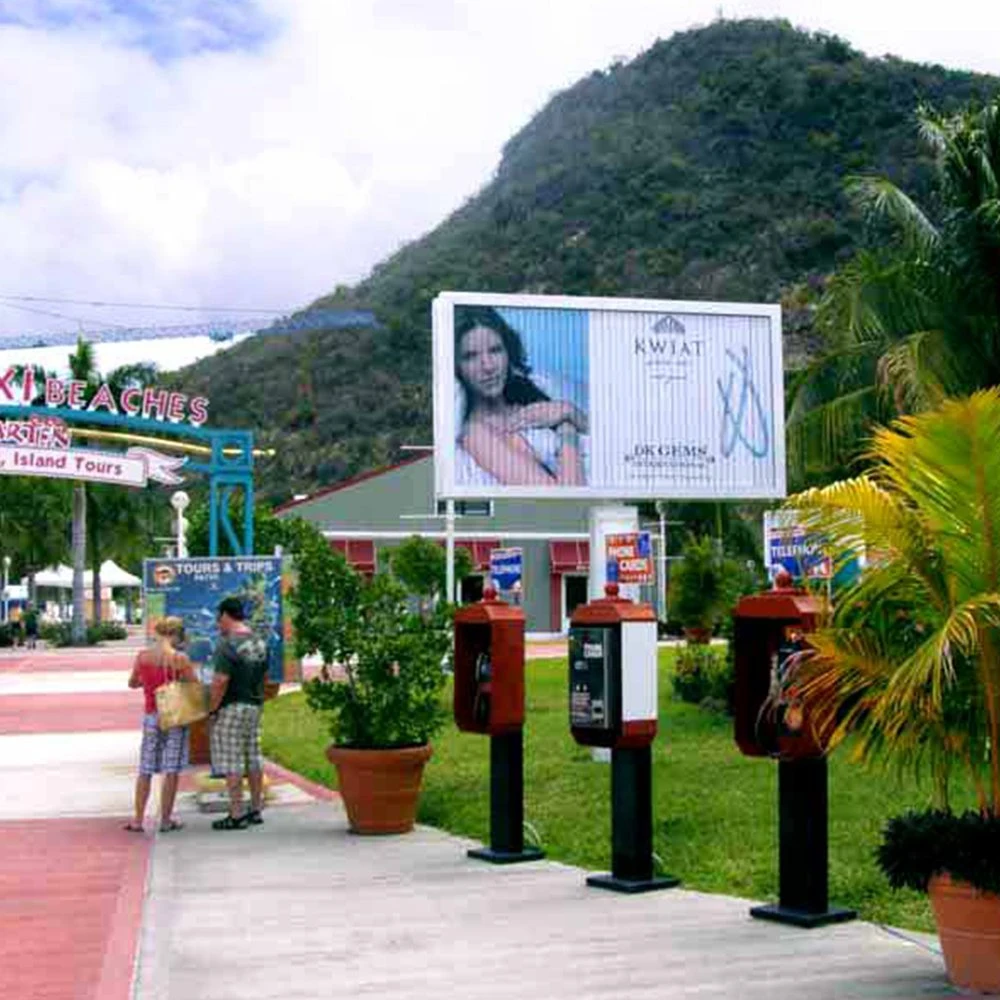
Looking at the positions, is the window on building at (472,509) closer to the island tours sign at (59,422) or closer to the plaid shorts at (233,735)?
the island tours sign at (59,422)

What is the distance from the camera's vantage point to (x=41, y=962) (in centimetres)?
800

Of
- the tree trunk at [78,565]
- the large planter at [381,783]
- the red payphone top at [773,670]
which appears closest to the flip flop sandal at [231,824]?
the large planter at [381,783]

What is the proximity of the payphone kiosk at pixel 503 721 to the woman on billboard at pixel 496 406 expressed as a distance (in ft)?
13.8

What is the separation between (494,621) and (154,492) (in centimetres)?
5675

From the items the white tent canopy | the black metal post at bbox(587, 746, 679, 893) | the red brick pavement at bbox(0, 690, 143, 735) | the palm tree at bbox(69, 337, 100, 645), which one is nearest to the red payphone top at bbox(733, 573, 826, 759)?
the black metal post at bbox(587, 746, 679, 893)

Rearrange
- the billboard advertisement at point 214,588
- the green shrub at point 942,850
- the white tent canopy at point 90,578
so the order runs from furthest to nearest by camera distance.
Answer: the white tent canopy at point 90,578 < the billboard advertisement at point 214,588 < the green shrub at point 942,850

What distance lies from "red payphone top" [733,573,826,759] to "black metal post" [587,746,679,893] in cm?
98

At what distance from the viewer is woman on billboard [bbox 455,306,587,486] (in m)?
14.8

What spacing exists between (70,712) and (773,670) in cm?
2006

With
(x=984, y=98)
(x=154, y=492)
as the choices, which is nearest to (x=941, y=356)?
(x=154, y=492)

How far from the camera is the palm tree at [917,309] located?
17672 mm

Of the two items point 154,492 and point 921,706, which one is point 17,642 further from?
point 921,706

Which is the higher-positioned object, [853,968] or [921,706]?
A: [921,706]

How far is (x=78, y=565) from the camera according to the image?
54.3 m
